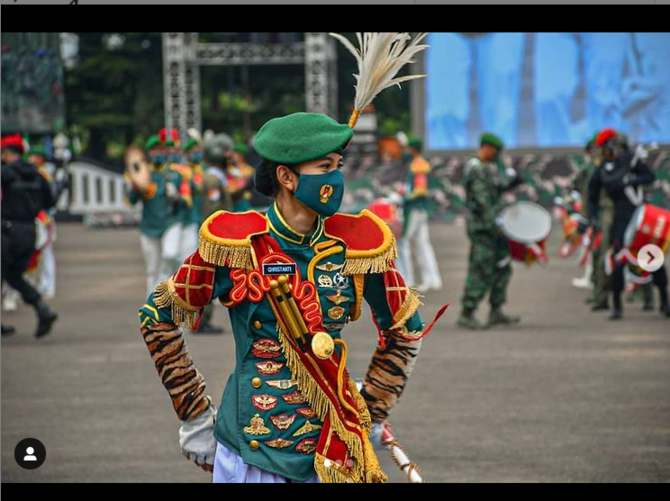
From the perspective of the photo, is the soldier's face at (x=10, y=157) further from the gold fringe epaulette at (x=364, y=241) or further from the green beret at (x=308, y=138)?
the green beret at (x=308, y=138)

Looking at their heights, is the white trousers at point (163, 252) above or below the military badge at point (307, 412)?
below

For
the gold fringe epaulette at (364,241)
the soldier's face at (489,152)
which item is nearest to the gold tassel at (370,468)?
the gold fringe epaulette at (364,241)

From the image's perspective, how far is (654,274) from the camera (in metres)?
13.6

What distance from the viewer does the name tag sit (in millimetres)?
4086

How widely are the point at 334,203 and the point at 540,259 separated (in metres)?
9.55

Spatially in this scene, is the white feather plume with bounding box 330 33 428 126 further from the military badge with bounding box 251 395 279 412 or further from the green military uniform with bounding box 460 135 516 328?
the green military uniform with bounding box 460 135 516 328

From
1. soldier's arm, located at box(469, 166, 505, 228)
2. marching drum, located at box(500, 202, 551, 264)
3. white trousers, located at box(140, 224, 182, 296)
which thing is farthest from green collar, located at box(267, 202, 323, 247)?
white trousers, located at box(140, 224, 182, 296)

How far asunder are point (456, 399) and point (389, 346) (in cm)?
531

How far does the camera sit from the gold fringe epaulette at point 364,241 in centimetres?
419

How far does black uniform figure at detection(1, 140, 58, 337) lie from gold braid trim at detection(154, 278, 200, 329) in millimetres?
8600

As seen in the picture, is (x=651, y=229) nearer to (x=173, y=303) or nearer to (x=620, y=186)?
(x=620, y=186)

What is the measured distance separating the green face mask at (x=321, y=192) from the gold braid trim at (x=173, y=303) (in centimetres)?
46
